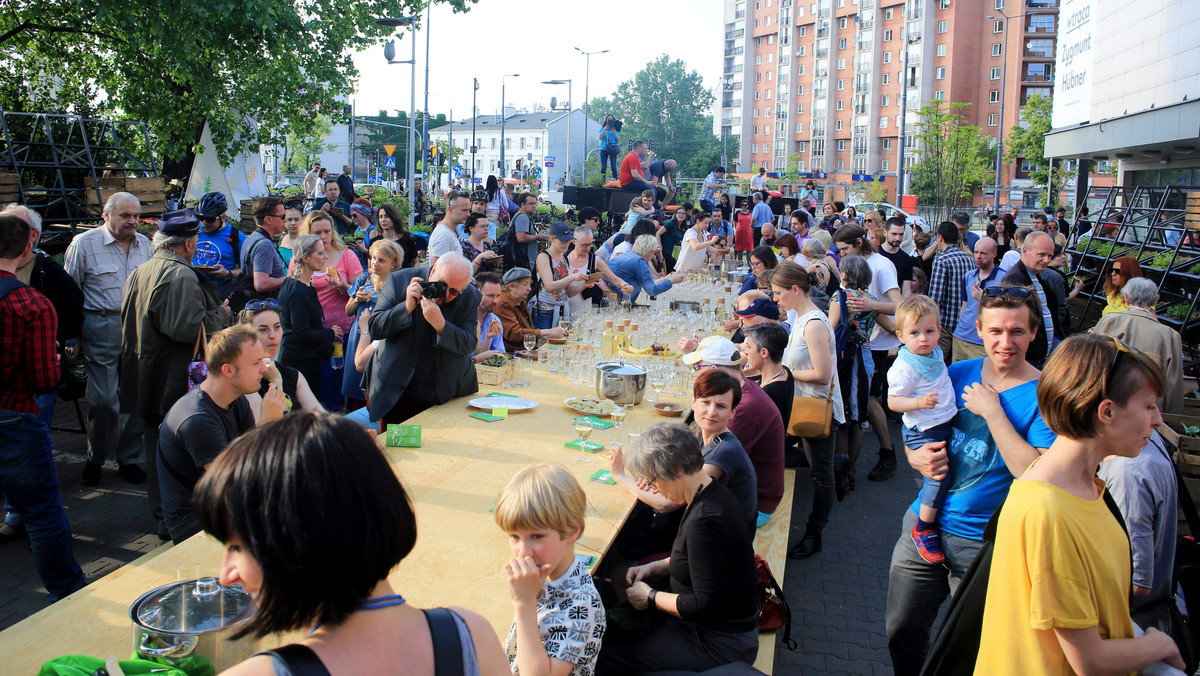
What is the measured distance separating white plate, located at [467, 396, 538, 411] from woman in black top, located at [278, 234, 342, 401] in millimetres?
1517

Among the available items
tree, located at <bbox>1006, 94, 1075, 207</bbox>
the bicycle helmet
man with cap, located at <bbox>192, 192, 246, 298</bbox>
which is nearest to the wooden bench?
man with cap, located at <bbox>192, 192, 246, 298</bbox>

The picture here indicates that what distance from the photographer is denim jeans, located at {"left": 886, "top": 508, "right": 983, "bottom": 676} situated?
310cm

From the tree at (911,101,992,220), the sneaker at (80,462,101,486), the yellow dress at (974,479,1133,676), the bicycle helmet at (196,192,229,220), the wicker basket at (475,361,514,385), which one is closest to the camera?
the yellow dress at (974,479,1133,676)

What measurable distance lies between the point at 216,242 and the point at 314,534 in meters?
6.21

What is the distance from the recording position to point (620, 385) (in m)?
4.99

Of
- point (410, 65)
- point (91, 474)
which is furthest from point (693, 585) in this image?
point (410, 65)

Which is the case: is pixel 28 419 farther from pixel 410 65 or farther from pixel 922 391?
pixel 410 65

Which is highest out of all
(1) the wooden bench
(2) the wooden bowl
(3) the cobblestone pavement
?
(2) the wooden bowl

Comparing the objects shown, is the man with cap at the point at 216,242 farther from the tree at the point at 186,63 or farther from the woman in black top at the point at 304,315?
the tree at the point at 186,63

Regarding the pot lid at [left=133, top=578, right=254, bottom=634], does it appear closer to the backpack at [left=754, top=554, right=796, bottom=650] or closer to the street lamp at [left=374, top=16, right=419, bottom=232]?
the backpack at [left=754, top=554, right=796, bottom=650]

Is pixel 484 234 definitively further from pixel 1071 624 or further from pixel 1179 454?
pixel 1071 624

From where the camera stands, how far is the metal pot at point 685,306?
8294 millimetres

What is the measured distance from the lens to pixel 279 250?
7.29 meters

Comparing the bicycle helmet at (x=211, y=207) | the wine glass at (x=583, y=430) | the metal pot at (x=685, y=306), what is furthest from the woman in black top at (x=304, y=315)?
the metal pot at (x=685, y=306)
